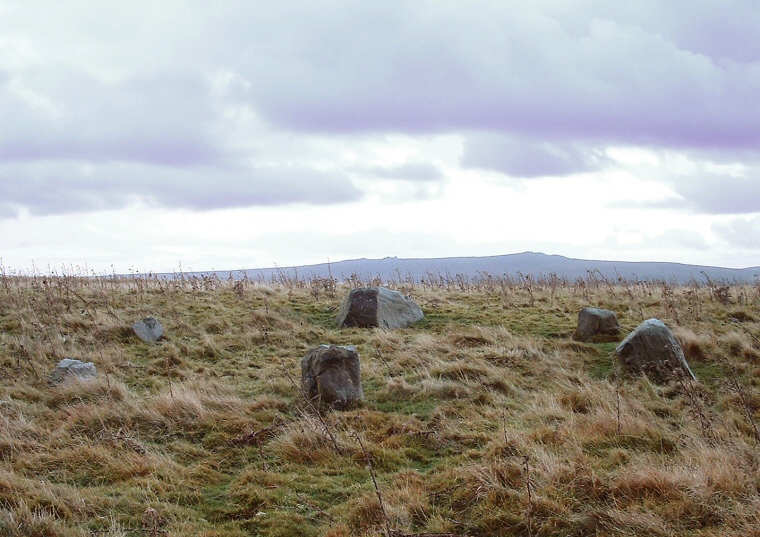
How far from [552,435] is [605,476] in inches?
46.2

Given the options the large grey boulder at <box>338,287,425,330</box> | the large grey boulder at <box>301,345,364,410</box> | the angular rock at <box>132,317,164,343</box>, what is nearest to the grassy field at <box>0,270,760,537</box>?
the angular rock at <box>132,317,164,343</box>

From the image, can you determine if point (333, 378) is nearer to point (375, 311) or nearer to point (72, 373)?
point (72, 373)

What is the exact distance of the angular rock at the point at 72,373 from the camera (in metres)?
9.32

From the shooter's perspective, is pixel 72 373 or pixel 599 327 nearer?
pixel 72 373

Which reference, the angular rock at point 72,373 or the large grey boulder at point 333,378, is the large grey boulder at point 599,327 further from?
the angular rock at point 72,373

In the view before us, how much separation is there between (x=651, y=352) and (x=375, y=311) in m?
6.28

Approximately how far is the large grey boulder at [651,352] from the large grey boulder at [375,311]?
18.4 ft

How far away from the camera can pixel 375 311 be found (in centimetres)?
1395

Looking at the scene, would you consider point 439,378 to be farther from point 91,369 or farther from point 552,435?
point 91,369

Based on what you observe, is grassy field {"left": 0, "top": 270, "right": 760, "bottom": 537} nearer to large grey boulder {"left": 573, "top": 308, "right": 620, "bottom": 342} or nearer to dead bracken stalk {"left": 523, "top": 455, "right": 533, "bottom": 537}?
dead bracken stalk {"left": 523, "top": 455, "right": 533, "bottom": 537}

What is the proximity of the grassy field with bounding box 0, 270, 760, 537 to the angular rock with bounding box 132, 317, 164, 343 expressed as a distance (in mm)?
168

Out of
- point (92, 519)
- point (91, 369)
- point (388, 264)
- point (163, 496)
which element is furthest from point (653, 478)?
point (388, 264)

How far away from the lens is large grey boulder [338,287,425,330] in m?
13.9

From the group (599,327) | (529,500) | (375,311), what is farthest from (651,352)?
(375,311)
